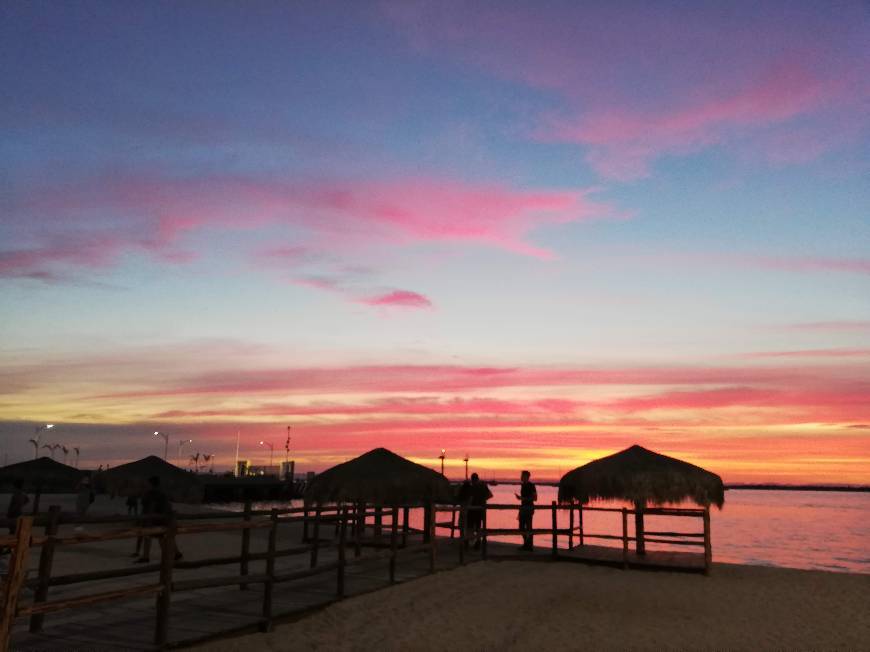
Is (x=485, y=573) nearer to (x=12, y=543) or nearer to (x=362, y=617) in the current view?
(x=362, y=617)

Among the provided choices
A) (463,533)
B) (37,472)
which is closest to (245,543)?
(463,533)

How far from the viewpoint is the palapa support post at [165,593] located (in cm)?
730

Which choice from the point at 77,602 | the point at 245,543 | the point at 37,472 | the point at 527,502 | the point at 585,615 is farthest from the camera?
the point at 37,472

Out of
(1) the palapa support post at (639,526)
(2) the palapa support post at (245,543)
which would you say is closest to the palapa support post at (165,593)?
(2) the palapa support post at (245,543)

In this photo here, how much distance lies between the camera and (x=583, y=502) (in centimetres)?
Answer: 1658

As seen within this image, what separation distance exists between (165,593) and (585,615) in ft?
20.7

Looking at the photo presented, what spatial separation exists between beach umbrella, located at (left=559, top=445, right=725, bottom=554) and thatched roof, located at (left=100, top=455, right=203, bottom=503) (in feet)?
30.4

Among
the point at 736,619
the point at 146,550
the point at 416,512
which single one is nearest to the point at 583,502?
the point at 736,619

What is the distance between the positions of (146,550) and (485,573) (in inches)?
265

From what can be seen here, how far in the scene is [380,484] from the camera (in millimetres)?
A: 16312

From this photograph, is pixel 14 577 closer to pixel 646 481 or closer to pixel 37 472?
pixel 646 481

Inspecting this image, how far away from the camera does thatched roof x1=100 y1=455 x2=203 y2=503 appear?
1723cm

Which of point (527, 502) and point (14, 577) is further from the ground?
point (527, 502)

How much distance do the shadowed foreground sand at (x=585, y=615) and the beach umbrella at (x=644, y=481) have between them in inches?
64.9
